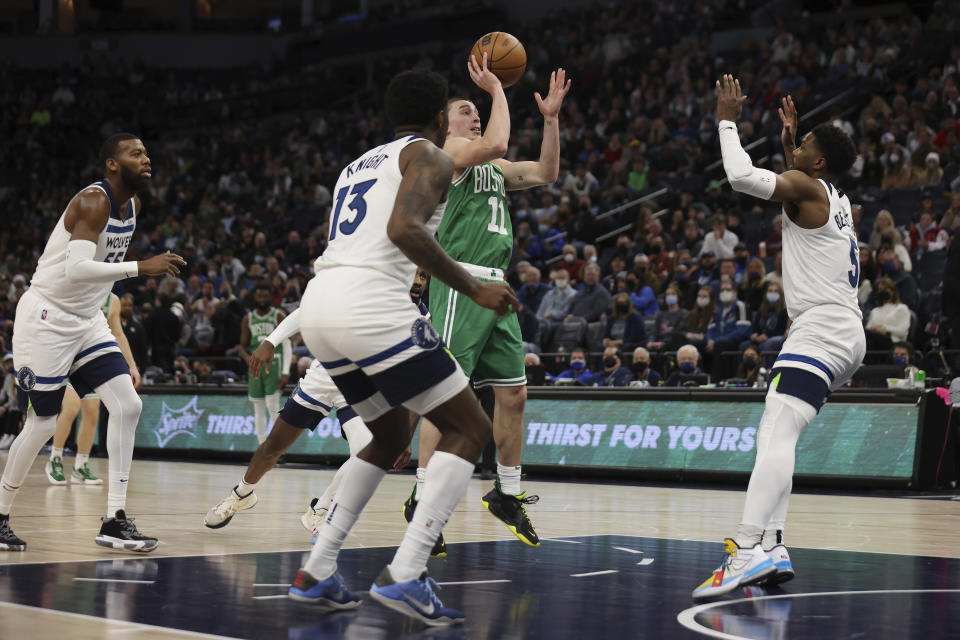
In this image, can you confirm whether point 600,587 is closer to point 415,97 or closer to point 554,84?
point 415,97

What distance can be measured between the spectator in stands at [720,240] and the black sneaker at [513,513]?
10.0 meters

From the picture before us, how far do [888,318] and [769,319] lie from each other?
53.7 inches

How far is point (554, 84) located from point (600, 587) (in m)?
2.82

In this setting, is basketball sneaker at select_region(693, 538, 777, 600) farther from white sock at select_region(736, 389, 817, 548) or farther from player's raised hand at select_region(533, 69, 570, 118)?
player's raised hand at select_region(533, 69, 570, 118)

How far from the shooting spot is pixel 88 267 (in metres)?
6.21

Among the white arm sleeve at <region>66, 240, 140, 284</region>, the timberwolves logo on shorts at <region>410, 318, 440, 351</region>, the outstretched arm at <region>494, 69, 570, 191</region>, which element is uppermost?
the outstretched arm at <region>494, 69, 570, 191</region>

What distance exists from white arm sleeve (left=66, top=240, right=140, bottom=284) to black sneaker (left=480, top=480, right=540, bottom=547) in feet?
7.66

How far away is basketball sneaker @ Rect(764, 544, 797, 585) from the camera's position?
5219mm

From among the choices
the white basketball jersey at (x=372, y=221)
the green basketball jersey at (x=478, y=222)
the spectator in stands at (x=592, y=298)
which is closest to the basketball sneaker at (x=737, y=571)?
the white basketball jersey at (x=372, y=221)

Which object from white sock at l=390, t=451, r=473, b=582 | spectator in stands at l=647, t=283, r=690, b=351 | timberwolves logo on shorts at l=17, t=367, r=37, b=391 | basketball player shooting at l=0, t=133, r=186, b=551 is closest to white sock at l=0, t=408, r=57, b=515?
basketball player shooting at l=0, t=133, r=186, b=551

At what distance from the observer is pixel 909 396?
439 inches

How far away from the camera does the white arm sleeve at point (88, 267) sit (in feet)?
20.4

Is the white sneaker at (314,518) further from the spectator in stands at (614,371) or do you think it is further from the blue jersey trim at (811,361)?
the spectator in stands at (614,371)

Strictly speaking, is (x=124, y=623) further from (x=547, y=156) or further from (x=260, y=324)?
(x=260, y=324)
